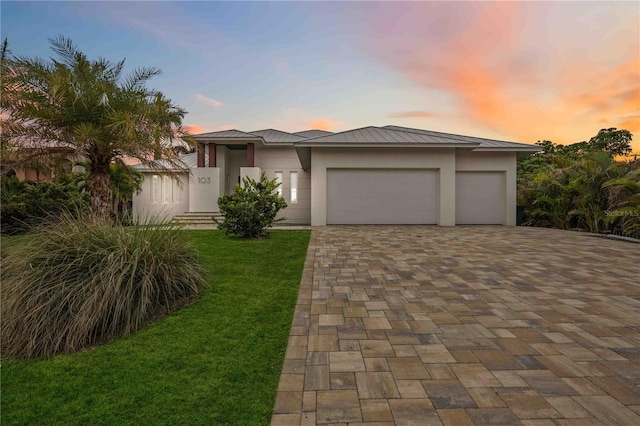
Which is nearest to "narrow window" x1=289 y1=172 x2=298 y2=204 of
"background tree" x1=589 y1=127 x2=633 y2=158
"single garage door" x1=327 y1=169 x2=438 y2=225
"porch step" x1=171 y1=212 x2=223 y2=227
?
"single garage door" x1=327 y1=169 x2=438 y2=225

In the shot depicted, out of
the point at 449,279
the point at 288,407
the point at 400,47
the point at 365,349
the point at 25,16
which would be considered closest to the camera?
the point at 288,407

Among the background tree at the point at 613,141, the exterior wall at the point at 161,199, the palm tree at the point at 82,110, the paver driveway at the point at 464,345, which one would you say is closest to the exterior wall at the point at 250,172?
the exterior wall at the point at 161,199

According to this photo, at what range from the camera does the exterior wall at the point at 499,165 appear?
13.8 meters

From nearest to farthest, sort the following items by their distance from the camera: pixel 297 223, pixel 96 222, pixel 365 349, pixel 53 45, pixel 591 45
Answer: pixel 365 349
pixel 96 222
pixel 53 45
pixel 591 45
pixel 297 223

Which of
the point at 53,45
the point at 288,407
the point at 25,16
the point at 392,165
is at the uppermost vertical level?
the point at 25,16

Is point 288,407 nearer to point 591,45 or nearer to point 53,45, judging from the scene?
point 53,45

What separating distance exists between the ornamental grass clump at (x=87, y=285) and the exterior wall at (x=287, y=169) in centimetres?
1146

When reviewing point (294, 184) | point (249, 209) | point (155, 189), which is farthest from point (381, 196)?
point (155, 189)

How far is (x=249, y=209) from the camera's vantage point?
8992mm

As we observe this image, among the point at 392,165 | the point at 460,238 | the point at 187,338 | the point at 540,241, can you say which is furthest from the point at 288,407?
the point at 392,165

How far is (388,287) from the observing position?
4.62 metres

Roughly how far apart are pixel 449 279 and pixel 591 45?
1213cm

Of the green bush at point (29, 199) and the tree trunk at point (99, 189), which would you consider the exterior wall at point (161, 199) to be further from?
the tree trunk at point (99, 189)

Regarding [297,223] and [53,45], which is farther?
[297,223]
